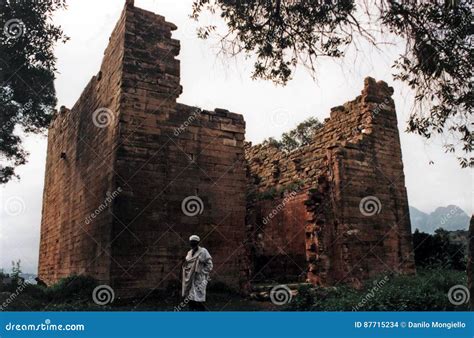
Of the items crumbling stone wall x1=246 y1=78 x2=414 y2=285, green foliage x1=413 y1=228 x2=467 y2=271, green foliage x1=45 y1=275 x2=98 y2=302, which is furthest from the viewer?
green foliage x1=413 y1=228 x2=467 y2=271

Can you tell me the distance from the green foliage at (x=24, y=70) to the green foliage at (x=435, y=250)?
616 inches

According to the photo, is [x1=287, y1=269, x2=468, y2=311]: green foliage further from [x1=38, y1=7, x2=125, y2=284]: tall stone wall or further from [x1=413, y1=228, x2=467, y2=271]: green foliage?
[x1=413, y1=228, x2=467, y2=271]: green foliage

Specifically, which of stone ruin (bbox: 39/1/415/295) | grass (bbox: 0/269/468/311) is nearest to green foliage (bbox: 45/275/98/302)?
grass (bbox: 0/269/468/311)

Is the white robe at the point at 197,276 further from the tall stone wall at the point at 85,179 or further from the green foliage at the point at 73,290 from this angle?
the green foliage at the point at 73,290

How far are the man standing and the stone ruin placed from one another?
9.15 ft

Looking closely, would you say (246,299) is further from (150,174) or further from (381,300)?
(150,174)

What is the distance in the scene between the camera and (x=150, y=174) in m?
11.0

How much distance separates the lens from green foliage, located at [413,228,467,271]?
1791cm

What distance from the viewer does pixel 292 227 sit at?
16203 mm

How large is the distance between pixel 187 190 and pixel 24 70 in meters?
6.35

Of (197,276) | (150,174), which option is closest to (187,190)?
(150,174)

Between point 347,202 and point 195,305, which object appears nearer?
Result: point 195,305

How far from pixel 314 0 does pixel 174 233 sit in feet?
21.2

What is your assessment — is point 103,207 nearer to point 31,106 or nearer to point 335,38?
point 31,106
